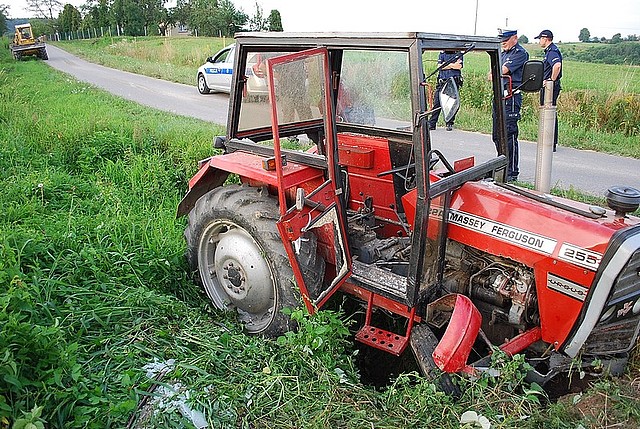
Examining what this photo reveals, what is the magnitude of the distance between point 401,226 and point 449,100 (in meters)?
1.31

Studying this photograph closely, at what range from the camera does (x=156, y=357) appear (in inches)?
125

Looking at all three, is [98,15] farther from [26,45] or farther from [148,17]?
[26,45]

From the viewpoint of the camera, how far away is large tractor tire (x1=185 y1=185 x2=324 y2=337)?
11.8 ft

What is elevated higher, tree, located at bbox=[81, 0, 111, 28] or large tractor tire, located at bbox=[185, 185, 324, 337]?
tree, located at bbox=[81, 0, 111, 28]

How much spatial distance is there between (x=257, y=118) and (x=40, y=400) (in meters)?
2.42

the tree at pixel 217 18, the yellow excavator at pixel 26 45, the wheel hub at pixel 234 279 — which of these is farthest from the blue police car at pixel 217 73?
the tree at pixel 217 18

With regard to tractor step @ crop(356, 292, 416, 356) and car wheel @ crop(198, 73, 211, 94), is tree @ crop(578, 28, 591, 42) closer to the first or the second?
car wheel @ crop(198, 73, 211, 94)

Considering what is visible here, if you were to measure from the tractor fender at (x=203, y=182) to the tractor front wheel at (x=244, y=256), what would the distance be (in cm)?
23

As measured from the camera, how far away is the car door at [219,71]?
1561 cm

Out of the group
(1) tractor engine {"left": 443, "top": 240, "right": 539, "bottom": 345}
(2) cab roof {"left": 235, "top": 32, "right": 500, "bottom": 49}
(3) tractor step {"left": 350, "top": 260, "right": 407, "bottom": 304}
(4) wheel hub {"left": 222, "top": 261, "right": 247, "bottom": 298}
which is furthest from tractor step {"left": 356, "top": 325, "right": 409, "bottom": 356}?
(2) cab roof {"left": 235, "top": 32, "right": 500, "bottom": 49}

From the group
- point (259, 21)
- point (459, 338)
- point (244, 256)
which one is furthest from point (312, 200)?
point (259, 21)

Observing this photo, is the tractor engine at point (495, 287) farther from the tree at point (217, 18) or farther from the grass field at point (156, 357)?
the tree at point (217, 18)

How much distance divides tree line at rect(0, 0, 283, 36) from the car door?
956 inches

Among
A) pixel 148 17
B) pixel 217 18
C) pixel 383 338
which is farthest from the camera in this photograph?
pixel 148 17
